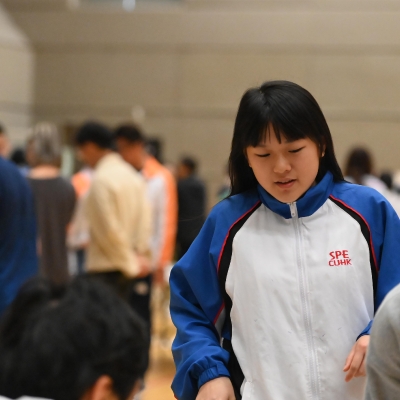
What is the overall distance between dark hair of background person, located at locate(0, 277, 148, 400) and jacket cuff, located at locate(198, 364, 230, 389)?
60 cm

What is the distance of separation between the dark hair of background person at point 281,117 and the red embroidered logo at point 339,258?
9.3 inches

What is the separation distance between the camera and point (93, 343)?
1144 mm

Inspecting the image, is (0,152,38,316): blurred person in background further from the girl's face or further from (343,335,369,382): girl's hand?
(343,335,369,382): girl's hand

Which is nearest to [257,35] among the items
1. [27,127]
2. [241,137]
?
[27,127]

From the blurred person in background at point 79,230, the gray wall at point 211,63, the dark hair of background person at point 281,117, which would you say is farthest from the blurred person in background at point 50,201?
the gray wall at point 211,63

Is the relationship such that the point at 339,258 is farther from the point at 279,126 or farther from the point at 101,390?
the point at 101,390

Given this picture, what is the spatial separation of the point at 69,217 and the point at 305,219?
3.02 metres

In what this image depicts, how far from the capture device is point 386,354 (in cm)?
128

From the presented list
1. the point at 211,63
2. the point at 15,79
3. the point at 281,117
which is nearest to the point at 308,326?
the point at 281,117

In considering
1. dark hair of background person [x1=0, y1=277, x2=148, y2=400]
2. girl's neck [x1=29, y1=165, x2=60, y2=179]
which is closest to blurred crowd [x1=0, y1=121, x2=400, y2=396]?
girl's neck [x1=29, y1=165, x2=60, y2=179]

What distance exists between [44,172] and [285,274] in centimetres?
310

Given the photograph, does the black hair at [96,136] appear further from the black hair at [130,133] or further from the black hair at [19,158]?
the black hair at [19,158]

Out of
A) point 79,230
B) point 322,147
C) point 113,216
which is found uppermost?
point 322,147

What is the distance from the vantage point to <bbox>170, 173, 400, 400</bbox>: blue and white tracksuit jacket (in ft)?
5.89
